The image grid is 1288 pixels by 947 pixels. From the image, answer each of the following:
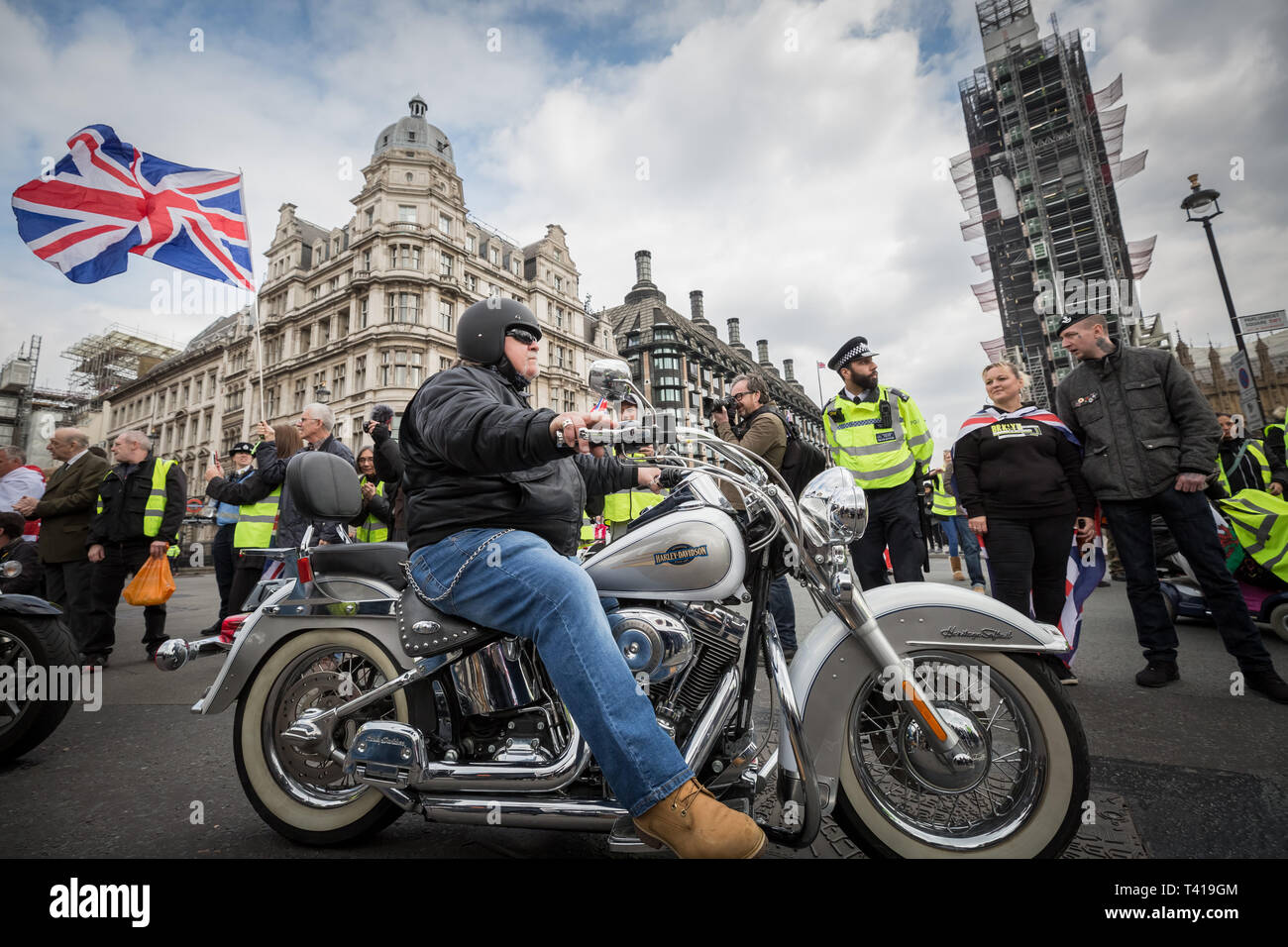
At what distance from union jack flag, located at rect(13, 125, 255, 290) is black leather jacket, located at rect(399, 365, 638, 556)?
8.58 metres

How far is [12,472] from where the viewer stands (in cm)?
520

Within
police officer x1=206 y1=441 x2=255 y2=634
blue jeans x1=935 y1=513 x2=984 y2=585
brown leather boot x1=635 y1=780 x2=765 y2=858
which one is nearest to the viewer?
brown leather boot x1=635 y1=780 x2=765 y2=858

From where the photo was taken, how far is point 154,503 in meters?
4.98

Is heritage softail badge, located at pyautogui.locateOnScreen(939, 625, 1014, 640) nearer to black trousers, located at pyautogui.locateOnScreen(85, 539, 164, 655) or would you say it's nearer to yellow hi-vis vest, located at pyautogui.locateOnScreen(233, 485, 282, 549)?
yellow hi-vis vest, located at pyautogui.locateOnScreen(233, 485, 282, 549)

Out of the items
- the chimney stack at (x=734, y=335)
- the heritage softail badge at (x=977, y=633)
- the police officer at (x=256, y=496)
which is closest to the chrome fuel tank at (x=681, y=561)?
the heritage softail badge at (x=977, y=633)

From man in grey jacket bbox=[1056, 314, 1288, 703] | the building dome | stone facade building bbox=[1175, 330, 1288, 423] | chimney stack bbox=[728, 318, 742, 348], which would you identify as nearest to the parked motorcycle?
man in grey jacket bbox=[1056, 314, 1288, 703]

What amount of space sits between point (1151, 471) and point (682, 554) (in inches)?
132

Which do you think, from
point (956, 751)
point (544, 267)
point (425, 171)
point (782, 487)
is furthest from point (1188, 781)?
point (544, 267)

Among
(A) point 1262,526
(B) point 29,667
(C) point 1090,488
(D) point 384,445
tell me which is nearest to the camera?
(B) point 29,667

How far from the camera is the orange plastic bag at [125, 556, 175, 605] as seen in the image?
4793mm

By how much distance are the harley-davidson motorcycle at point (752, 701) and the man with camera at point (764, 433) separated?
79.0 inches

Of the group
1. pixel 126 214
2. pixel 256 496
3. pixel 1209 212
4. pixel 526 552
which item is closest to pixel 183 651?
pixel 526 552

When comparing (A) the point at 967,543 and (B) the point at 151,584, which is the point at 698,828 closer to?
(B) the point at 151,584
